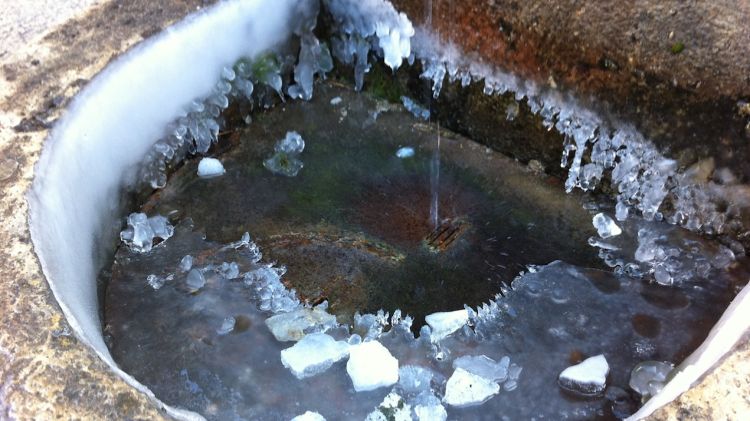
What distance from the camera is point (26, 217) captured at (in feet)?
5.07

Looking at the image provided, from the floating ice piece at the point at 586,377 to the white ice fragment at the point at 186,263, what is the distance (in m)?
1.08

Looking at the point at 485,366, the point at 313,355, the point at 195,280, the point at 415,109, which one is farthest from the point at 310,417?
the point at 415,109

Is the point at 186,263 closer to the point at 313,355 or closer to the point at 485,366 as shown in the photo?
the point at 313,355

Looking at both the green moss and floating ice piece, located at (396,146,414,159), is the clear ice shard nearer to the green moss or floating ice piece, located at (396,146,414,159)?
floating ice piece, located at (396,146,414,159)

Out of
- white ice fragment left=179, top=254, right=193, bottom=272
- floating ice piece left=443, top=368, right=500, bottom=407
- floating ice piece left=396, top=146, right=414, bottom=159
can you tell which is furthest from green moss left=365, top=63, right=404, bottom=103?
floating ice piece left=443, top=368, right=500, bottom=407

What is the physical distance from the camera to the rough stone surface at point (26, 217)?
4.09ft

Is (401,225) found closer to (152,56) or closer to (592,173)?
(592,173)

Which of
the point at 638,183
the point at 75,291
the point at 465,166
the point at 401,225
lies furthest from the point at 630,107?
the point at 75,291

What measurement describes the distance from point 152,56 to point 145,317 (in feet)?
2.56

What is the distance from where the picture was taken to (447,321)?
1833mm

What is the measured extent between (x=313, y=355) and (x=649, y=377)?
82cm

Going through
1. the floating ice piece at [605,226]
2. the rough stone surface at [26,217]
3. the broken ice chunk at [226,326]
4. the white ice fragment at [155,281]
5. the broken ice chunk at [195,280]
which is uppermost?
the rough stone surface at [26,217]

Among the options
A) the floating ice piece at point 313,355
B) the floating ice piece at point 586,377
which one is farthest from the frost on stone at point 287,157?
the floating ice piece at point 586,377

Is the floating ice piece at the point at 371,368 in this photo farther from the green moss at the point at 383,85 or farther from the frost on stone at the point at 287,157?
the green moss at the point at 383,85
